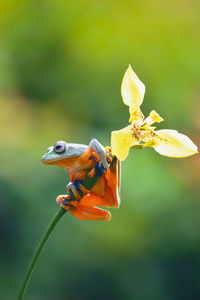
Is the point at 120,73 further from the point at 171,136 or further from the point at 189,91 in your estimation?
the point at 171,136

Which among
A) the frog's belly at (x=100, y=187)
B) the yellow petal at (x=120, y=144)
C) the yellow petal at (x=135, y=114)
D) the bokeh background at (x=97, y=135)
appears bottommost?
the frog's belly at (x=100, y=187)

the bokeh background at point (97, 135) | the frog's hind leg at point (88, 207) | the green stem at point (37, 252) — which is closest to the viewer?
the green stem at point (37, 252)

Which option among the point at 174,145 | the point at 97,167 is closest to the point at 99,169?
the point at 97,167

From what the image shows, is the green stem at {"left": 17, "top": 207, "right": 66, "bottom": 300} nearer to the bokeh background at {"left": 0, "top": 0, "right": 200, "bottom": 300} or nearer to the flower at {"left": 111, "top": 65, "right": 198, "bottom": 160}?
the flower at {"left": 111, "top": 65, "right": 198, "bottom": 160}

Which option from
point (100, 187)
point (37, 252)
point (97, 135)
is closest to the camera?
point (37, 252)

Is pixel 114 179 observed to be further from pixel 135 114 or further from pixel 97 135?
pixel 97 135

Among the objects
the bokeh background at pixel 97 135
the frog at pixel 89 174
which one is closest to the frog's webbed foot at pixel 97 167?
the frog at pixel 89 174

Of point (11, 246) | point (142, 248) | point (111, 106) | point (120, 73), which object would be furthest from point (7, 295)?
point (120, 73)

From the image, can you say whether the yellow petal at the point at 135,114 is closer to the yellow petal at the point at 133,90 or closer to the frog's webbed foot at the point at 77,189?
the yellow petal at the point at 133,90

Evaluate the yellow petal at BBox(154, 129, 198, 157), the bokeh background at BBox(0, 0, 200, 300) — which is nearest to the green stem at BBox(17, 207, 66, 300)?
the yellow petal at BBox(154, 129, 198, 157)

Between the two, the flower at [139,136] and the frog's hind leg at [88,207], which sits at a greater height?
the flower at [139,136]
